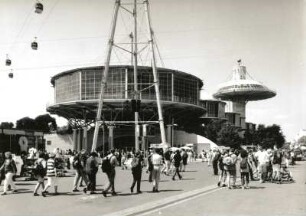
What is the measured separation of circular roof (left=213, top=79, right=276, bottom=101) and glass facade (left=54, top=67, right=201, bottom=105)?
32.2 m

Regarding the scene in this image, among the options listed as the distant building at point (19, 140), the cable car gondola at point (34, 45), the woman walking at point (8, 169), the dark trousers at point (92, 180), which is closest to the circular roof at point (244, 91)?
the distant building at point (19, 140)

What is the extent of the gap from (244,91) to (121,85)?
149 feet

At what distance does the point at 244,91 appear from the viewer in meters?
119

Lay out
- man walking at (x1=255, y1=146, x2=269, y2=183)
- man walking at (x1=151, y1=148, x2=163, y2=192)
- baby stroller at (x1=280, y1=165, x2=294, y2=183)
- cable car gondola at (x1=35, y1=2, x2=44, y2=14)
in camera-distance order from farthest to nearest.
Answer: baby stroller at (x1=280, y1=165, x2=294, y2=183) → man walking at (x1=255, y1=146, x2=269, y2=183) → cable car gondola at (x1=35, y1=2, x2=44, y2=14) → man walking at (x1=151, y1=148, x2=163, y2=192)

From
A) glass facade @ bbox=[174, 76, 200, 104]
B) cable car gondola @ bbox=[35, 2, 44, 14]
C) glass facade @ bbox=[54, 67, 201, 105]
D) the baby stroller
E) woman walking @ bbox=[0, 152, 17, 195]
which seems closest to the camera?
woman walking @ bbox=[0, 152, 17, 195]

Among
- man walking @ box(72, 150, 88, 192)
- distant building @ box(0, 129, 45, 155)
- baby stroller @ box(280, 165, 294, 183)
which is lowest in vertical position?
baby stroller @ box(280, 165, 294, 183)

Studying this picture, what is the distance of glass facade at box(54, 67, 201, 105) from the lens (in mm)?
83312

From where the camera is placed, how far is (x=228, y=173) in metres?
19.6

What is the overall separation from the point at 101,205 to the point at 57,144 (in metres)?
88.7

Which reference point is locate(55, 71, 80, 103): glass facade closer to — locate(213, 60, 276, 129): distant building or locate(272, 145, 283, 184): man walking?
locate(213, 60, 276, 129): distant building

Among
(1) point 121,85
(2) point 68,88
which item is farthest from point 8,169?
(2) point 68,88

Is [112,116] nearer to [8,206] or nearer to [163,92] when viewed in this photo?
[163,92]

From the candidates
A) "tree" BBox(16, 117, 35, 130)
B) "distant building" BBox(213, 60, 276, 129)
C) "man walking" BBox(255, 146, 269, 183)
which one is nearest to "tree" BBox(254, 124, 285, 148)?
"distant building" BBox(213, 60, 276, 129)

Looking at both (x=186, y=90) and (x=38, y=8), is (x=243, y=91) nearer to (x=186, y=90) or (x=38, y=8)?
(x=186, y=90)
